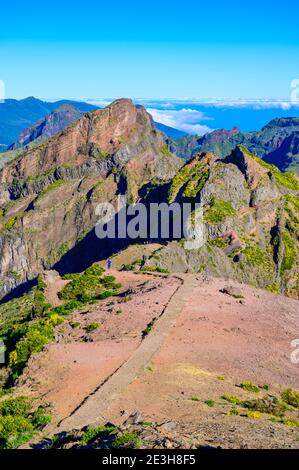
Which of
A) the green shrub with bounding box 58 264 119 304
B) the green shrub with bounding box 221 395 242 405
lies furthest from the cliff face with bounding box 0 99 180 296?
the green shrub with bounding box 221 395 242 405

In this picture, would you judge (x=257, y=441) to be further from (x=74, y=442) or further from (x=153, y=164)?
(x=153, y=164)

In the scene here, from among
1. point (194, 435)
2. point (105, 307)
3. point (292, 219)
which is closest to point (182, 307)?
point (105, 307)

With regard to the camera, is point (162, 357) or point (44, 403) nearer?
point (44, 403)

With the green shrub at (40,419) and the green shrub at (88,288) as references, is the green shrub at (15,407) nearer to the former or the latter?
the green shrub at (40,419)

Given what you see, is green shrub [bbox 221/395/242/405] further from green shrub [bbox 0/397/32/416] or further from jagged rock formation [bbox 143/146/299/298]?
jagged rock formation [bbox 143/146/299/298]

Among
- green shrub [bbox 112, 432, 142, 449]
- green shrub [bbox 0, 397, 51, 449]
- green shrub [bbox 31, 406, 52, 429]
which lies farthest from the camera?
green shrub [bbox 31, 406, 52, 429]

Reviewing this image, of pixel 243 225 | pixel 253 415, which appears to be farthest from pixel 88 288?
pixel 243 225
